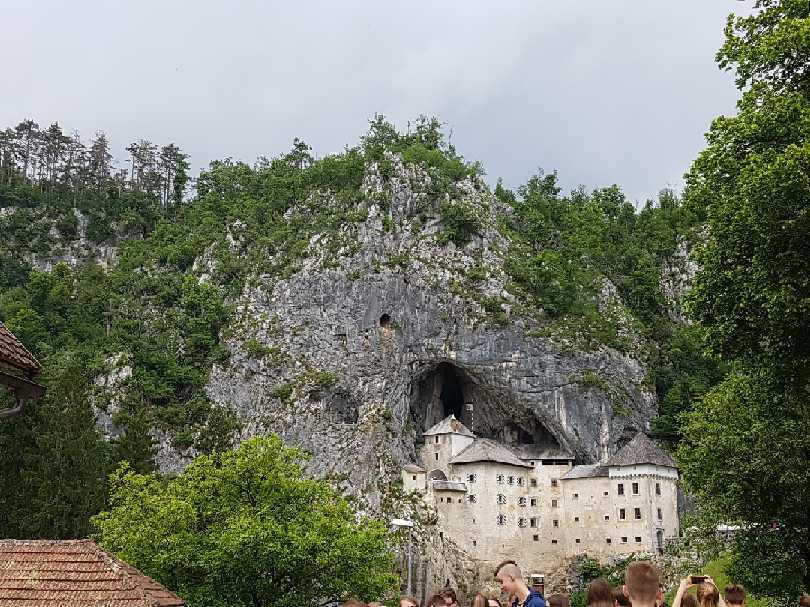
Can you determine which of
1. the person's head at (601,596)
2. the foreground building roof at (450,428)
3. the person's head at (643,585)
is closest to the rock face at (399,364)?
the foreground building roof at (450,428)

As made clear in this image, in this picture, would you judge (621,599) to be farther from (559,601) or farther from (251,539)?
(251,539)

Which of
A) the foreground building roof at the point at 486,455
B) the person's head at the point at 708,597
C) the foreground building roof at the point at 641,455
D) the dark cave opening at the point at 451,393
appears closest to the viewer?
the person's head at the point at 708,597

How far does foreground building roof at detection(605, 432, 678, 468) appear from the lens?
62438 millimetres

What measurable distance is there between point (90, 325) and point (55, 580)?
6300cm

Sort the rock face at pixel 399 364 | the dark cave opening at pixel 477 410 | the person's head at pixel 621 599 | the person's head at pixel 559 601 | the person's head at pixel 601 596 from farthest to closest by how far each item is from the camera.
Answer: the dark cave opening at pixel 477 410
the rock face at pixel 399 364
the person's head at pixel 621 599
the person's head at pixel 559 601
the person's head at pixel 601 596

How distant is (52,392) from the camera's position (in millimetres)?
47531

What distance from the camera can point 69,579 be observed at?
14.4 metres

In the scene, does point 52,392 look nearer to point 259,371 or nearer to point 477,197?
point 259,371

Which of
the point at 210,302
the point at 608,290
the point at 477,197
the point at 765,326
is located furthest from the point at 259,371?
the point at 765,326

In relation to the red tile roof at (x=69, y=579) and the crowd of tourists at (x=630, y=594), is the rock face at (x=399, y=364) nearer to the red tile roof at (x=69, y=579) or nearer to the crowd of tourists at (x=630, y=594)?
the red tile roof at (x=69, y=579)

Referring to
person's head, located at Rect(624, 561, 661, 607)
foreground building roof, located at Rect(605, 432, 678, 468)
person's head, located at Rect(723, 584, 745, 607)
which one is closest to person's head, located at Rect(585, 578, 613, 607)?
person's head, located at Rect(624, 561, 661, 607)

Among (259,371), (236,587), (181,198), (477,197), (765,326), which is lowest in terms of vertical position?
(236,587)

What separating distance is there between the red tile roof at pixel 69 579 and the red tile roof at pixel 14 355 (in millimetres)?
4515

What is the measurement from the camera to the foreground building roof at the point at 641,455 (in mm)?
62438
